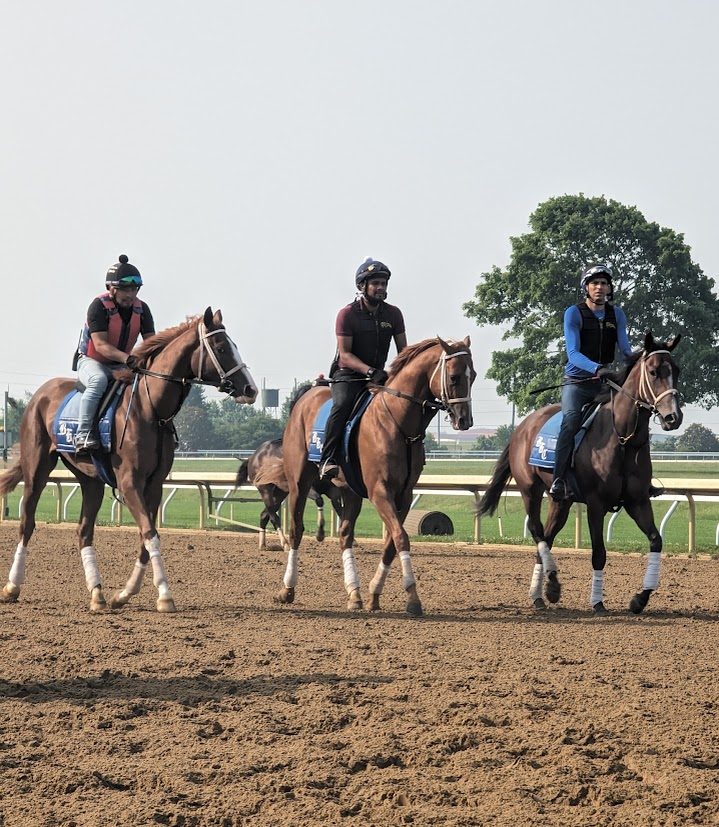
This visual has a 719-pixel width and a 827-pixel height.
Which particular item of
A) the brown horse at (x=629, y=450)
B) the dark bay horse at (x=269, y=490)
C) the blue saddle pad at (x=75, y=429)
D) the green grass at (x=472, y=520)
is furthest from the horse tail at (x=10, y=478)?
the green grass at (x=472, y=520)

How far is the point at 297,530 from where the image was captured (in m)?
10.9

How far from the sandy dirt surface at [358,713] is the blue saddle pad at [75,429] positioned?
1.20m

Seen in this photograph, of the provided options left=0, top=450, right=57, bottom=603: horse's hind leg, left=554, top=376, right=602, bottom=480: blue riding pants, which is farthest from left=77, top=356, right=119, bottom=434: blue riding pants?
left=554, top=376, right=602, bottom=480: blue riding pants

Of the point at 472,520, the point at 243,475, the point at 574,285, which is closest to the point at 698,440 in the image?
the point at 574,285

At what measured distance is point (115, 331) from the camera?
10398 millimetres

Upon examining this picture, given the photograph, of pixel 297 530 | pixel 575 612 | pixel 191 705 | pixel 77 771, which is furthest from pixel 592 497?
pixel 77 771

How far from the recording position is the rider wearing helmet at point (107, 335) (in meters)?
10.1

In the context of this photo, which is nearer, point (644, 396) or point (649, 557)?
point (644, 396)

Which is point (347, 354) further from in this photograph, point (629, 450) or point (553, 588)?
point (553, 588)

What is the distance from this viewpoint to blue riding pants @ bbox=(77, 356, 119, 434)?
10.1 m

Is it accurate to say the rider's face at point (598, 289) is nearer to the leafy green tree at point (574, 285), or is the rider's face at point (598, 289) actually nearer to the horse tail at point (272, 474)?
the horse tail at point (272, 474)

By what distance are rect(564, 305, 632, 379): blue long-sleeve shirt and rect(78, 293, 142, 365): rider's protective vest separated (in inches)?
140

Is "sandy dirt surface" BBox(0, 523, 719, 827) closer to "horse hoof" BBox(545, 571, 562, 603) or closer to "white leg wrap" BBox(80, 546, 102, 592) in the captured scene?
"horse hoof" BBox(545, 571, 562, 603)

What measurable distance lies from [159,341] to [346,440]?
1.74 m
